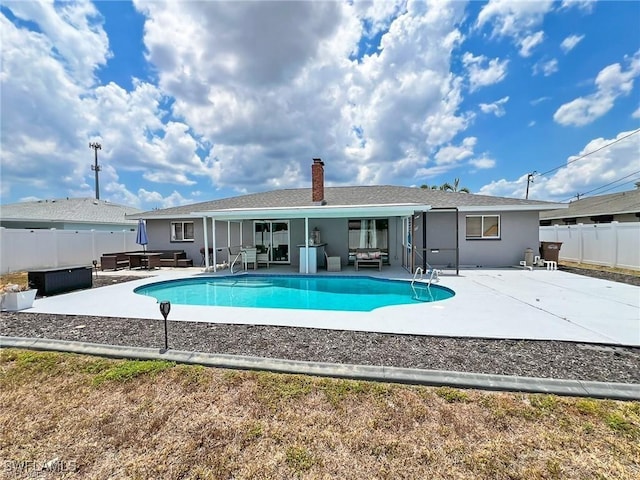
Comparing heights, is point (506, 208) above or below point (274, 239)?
above

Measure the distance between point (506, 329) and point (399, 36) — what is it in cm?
1371

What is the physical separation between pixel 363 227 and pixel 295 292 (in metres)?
7.16

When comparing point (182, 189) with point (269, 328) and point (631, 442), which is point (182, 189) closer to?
point (269, 328)

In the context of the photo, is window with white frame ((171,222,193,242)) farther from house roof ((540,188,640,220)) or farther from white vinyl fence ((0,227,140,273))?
house roof ((540,188,640,220))

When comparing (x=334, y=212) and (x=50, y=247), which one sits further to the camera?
(x=50, y=247)

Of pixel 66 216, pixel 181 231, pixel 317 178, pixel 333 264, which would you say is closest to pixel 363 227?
pixel 333 264

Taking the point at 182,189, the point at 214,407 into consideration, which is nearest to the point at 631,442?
the point at 214,407

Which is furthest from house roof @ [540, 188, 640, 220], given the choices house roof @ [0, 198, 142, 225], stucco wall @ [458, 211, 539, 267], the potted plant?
house roof @ [0, 198, 142, 225]

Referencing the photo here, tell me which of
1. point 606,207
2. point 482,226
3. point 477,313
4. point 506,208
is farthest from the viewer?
point 606,207

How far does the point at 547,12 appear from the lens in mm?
11664

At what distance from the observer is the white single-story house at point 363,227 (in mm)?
14078

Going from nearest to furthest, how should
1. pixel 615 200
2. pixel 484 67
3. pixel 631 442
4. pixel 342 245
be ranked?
pixel 631 442 → pixel 484 67 → pixel 342 245 → pixel 615 200

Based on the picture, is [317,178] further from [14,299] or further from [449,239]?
[14,299]

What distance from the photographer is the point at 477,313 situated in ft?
22.4
